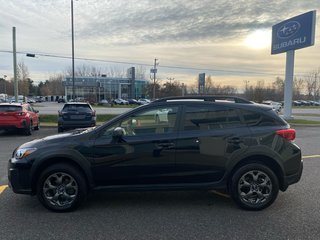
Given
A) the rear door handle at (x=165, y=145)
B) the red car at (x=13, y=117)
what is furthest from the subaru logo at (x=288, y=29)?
the rear door handle at (x=165, y=145)

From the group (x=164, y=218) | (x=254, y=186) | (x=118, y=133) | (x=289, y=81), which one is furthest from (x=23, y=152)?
(x=289, y=81)

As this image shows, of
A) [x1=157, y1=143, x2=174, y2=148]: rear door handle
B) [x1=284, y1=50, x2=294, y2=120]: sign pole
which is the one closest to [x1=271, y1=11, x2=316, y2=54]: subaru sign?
[x1=284, y1=50, x2=294, y2=120]: sign pole

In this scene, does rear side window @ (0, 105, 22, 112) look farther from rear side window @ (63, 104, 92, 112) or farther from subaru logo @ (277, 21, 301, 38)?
subaru logo @ (277, 21, 301, 38)

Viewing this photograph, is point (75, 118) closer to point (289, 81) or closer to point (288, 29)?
point (289, 81)

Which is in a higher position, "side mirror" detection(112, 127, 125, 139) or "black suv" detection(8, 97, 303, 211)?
"side mirror" detection(112, 127, 125, 139)

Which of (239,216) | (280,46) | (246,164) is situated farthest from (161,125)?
(280,46)

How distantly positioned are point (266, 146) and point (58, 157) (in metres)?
3.13

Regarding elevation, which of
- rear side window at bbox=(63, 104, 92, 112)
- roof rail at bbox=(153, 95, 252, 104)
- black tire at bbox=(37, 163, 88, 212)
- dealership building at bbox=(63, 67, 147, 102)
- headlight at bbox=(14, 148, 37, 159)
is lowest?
black tire at bbox=(37, 163, 88, 212)

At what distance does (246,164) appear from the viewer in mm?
4457

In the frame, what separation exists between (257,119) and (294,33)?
21.3 meters

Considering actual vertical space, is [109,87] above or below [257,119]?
above

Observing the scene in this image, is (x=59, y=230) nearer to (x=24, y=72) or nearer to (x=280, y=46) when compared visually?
(x=280, y=46)

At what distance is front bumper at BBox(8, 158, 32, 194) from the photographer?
14.1 feet

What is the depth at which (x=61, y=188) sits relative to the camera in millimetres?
4348
